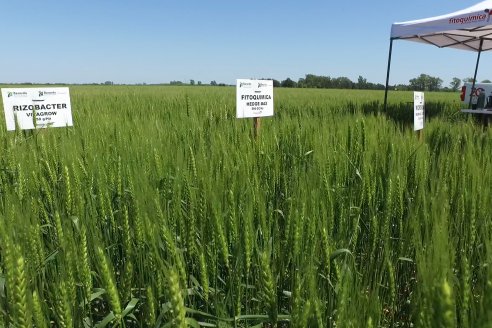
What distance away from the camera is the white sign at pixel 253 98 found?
2365 mm

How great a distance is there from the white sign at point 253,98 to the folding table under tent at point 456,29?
2.67 meters

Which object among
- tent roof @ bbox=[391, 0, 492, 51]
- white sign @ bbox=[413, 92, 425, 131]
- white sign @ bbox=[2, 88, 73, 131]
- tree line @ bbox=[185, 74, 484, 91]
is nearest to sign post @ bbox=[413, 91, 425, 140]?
white sign @ bbox=[413, 92, 425, 131]

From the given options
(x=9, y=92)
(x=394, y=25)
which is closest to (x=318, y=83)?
(x=394, y=25)

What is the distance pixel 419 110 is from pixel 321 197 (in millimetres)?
1973

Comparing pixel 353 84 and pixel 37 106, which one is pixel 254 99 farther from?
pixel 353 84

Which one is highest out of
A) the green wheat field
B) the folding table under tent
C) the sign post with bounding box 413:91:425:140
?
the folding table under tent

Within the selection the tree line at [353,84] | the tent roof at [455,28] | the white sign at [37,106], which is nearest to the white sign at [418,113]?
the tent roof at [455,28]

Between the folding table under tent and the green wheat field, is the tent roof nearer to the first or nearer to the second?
the folding table under tent

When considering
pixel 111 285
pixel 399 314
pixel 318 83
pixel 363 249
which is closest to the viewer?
pixel 111 285

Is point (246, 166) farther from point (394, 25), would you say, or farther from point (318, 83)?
point (318, 83)

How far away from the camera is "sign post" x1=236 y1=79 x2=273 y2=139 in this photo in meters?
2.36

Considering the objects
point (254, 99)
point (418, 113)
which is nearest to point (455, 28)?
point (418, 113)

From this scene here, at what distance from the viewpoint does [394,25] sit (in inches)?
188

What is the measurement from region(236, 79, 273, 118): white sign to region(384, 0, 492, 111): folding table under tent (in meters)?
2.67
